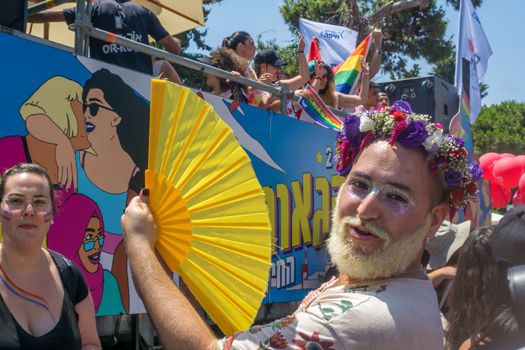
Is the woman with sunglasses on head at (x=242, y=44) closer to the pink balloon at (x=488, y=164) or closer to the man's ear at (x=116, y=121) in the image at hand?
the man's ear at (x=116, y=121)

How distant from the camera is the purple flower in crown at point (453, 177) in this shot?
7.42ft

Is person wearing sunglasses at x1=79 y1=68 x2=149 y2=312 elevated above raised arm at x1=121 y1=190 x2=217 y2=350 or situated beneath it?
elevated above

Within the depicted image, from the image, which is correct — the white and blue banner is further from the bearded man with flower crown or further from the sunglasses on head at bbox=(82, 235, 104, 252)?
the bearded man with flower crown

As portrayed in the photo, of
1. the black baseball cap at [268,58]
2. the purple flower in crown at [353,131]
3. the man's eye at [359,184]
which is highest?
the black baseball cap at [268,58]

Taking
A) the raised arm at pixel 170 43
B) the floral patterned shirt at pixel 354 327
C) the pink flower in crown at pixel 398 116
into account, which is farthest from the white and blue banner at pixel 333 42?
the floral patterned shirt at pixel 354 327

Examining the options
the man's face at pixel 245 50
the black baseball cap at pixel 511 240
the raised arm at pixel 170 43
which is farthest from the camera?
the man's face at pixel 245 50

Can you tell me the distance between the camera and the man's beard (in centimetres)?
208

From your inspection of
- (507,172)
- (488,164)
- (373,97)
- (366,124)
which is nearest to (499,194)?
(488,164)

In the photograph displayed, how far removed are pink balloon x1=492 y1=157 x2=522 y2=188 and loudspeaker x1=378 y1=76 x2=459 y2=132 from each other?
40.7 inches

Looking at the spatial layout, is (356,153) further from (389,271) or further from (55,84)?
(55,84)

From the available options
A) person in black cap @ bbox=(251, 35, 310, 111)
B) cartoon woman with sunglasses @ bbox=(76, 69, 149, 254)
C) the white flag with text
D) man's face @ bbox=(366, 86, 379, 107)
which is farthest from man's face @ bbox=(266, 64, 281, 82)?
the white flag with text

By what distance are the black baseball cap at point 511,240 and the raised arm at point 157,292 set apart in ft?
4.98

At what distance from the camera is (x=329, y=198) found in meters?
6.09

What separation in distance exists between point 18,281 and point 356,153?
1.56 m
